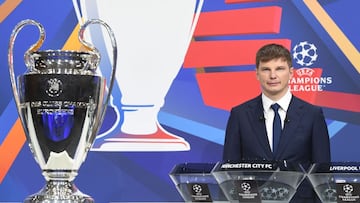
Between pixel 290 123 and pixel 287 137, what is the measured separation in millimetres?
59

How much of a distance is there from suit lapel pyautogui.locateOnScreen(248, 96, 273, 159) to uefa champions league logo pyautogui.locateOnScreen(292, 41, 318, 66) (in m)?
0.61

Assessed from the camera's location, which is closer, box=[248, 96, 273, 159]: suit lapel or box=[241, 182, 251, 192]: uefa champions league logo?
box=[241, 182, 251, 192]: uefa champions league logo

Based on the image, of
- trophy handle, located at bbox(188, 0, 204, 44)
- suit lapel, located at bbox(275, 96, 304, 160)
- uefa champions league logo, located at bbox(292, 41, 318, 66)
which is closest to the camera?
suit lapel, located at bbox(275, 96, 304, 160)

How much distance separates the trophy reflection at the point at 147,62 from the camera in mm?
3217

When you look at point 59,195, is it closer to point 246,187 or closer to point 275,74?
point 246,187

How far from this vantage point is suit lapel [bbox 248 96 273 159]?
2387 millimetres

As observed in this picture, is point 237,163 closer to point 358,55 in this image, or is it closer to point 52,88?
point 52,88

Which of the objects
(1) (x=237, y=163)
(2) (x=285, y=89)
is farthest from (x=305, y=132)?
(1) (x=237, y=163)

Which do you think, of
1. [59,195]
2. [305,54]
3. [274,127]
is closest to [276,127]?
[274,127]

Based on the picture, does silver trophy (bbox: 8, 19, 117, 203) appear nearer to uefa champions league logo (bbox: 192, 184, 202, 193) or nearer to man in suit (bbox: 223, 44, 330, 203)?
uefa champions league logo (bbox: 192, 184, 202, 193)

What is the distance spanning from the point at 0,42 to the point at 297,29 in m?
1.46

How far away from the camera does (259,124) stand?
246 centimetres

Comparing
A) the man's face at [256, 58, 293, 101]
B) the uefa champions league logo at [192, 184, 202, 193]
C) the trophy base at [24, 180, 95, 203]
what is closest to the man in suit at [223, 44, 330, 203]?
the man's face at [256, 58, 293, 101]

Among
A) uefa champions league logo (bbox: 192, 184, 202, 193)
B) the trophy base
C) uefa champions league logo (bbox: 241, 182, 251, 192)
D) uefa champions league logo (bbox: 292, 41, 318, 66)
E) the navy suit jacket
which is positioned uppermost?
uefa champions league logo (bbox: 292, 41, 318, 66)
